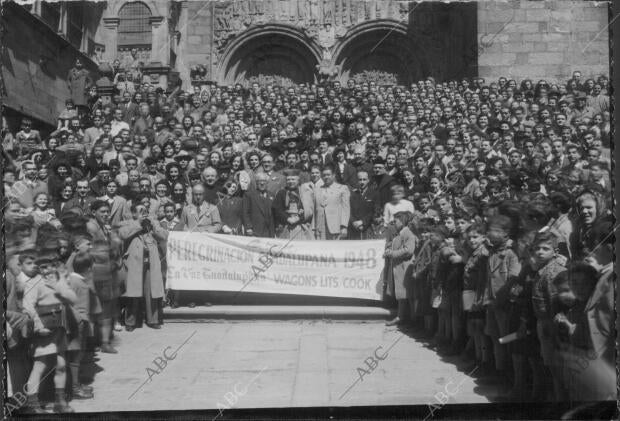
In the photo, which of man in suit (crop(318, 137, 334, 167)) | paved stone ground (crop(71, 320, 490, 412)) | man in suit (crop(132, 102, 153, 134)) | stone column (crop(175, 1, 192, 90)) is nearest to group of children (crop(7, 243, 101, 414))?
paved stone ground (crop(71, 320, 490, 412))

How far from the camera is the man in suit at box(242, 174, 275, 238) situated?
328 inches

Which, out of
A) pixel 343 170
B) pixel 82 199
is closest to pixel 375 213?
pixel 343 170

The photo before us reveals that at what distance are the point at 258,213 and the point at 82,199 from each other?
2.14 meters

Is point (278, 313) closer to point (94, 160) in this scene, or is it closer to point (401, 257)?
point (401, 257)

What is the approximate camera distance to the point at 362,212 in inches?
330

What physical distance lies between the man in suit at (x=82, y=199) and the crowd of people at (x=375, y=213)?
0.03 m

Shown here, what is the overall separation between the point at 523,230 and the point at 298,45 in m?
18.1

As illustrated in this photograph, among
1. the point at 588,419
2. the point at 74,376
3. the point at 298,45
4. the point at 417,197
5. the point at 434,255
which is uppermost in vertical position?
the point at 298,45

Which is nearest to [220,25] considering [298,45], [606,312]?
[298,45]

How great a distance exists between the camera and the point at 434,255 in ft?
22.8

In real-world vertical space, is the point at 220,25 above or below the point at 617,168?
above

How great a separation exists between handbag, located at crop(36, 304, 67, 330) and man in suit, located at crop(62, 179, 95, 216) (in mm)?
1658

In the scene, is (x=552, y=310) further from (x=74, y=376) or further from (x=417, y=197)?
(x=74, y=376)

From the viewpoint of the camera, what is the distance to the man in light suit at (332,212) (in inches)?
333
